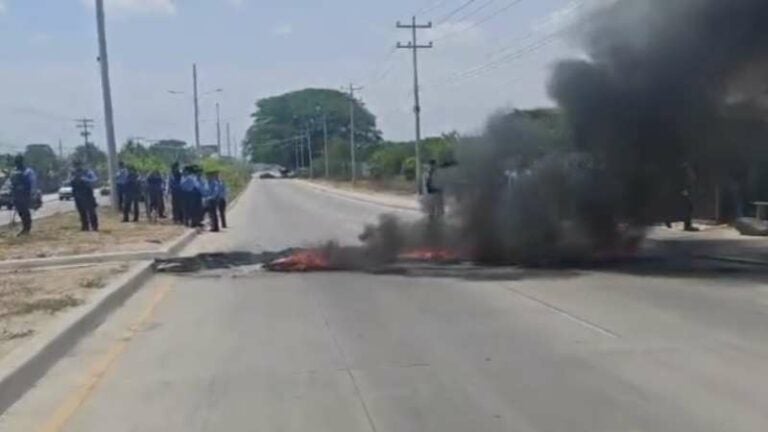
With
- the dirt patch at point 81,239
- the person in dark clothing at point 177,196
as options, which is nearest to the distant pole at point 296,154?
the person in dark clothing at point 177,196

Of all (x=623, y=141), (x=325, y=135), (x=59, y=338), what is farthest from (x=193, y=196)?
(x=325, y=135)

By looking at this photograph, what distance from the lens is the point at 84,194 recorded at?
28.2 m

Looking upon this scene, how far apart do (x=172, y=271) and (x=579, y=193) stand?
6.79 metres

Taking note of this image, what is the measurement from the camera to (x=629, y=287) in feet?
45.1

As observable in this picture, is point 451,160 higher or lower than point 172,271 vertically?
higher

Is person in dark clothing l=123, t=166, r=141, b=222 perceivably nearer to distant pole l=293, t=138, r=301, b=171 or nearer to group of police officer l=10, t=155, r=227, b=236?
group of police officer l=10, t=155, r=227, b=236

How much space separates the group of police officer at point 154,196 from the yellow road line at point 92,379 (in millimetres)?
15429

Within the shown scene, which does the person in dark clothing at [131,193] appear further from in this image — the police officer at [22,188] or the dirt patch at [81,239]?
the police officer at [22,188]

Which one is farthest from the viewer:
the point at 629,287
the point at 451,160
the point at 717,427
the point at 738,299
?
the point at 451,160

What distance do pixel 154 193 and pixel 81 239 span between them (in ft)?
37.0

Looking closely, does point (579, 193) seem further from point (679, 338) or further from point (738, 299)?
point (679, 338)

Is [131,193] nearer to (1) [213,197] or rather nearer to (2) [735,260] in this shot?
(1) [213,197]

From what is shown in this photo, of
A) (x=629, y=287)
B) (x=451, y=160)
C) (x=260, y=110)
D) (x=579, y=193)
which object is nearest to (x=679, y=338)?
(x=629, y=287)

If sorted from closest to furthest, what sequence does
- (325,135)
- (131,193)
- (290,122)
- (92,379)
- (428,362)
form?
(92,379)
(428,362)
(131,193)
(325,135)
(290,122)
